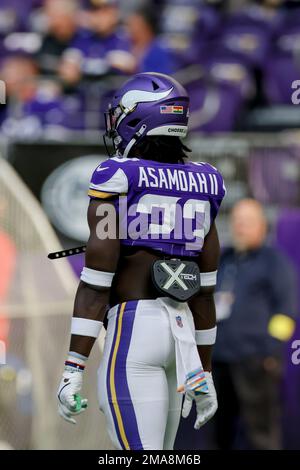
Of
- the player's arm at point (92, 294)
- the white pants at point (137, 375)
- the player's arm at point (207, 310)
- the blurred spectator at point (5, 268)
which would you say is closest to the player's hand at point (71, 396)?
the player's arm at point (92, 294)

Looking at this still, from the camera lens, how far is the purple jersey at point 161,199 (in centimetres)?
391

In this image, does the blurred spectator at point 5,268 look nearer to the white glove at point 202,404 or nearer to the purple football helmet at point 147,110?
the purple football helmet at point 147,110

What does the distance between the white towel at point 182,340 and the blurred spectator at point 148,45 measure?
508cm

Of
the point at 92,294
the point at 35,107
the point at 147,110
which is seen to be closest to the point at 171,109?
the point at 147,110

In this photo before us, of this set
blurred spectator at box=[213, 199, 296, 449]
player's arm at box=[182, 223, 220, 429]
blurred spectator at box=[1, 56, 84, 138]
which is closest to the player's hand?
player's arm at box=[182, 223, 220, 429]

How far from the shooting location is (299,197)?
23.1 feet

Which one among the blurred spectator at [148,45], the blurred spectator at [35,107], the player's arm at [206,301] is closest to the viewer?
the player's arm at [206,301]

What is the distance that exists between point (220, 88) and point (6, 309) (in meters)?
4.19

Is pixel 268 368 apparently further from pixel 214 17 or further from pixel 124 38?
pixel 214 17

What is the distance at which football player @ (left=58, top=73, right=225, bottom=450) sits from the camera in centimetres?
392

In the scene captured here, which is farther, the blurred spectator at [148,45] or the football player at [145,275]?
the blurred spectator at [148,45]

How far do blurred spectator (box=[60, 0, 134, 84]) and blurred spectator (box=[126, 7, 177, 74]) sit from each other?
0.16m

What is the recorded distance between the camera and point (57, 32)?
32.8ft

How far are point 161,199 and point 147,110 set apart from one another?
0.34 m
